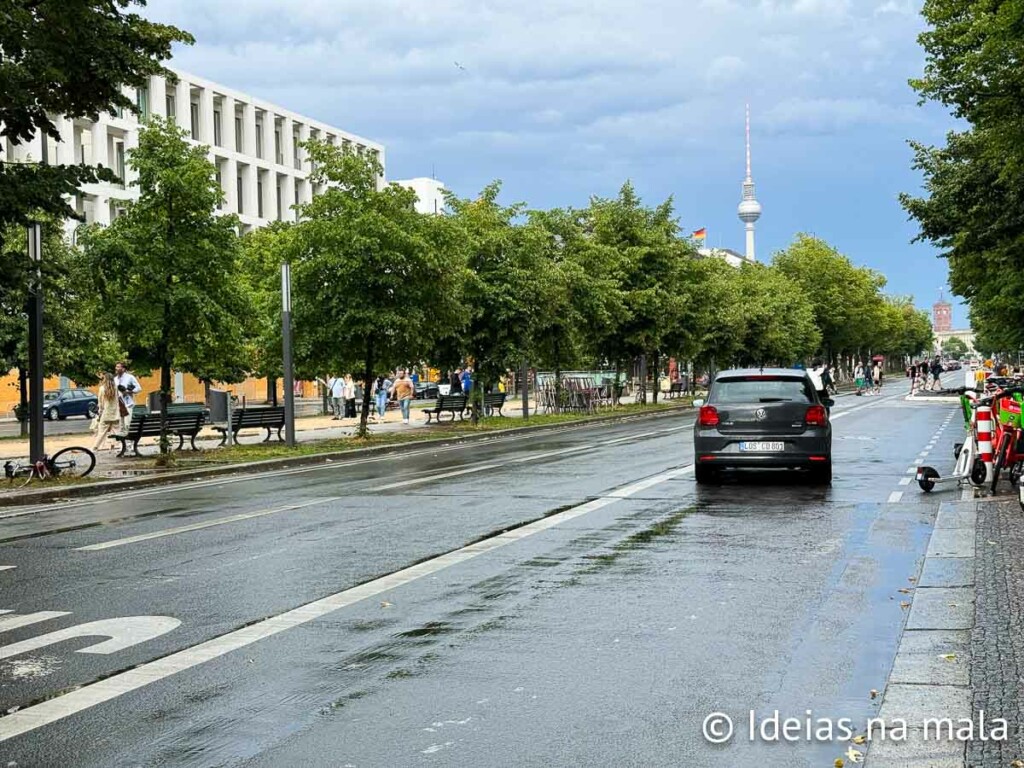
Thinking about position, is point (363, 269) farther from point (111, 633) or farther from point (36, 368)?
point (111, 633)

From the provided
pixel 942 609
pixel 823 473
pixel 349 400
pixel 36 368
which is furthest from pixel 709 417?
pixel 349 400

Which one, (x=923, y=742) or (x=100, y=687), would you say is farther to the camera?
(x=100, y=687)

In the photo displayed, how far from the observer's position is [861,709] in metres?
5.15

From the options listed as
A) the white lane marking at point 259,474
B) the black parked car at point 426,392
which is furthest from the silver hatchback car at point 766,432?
the black parked car at point 426,392

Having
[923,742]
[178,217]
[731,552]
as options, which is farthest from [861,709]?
[178,217]

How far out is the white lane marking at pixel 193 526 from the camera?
10750 mm

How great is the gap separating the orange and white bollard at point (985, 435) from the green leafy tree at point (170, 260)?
13540 millimetres

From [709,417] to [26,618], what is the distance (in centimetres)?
1009

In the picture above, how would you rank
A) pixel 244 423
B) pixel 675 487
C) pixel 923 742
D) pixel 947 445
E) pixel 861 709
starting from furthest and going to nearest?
pixel 244 423 → pixel 947 445 → pixel 675 487 → pixel 861 709 → pixel 923 742

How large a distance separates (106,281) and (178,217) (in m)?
1.78

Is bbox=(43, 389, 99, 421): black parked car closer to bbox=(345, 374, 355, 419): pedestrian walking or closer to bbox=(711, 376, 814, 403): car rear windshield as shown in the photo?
bbox=(345, 374, 355, 419): pedestrian walking

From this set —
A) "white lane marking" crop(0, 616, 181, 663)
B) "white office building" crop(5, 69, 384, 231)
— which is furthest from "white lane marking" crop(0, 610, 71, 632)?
"white office building" crop(5, 69, 384, 231)

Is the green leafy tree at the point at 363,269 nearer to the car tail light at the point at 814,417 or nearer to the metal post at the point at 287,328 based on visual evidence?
the metal post at the point at 287,328

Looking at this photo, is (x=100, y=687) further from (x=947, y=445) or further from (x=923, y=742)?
(x=947, y=445)
